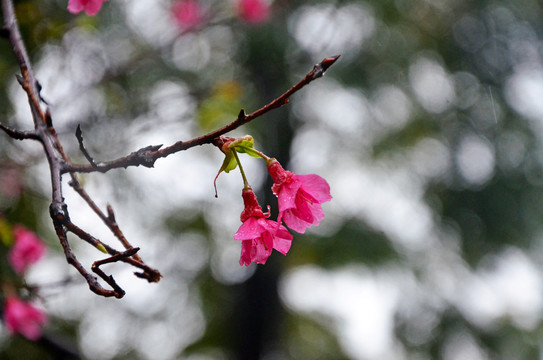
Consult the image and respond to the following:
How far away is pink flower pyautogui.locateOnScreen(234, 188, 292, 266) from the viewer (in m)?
0.61

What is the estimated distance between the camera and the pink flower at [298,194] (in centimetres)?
61

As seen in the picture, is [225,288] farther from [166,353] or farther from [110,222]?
[110,222]

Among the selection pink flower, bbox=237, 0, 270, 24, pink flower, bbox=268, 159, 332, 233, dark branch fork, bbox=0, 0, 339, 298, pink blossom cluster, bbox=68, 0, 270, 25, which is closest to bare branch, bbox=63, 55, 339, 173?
dark branch fork, bbox=0, 0, 339, 298

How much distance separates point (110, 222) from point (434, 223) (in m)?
3.26

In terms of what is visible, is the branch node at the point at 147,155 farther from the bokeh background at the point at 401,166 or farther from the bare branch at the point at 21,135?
the bokeh background at the point at 401,166

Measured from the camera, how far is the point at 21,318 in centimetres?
160

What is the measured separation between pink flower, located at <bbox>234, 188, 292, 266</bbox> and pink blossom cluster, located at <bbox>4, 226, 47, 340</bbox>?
1286 mm

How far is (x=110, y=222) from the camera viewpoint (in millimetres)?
687

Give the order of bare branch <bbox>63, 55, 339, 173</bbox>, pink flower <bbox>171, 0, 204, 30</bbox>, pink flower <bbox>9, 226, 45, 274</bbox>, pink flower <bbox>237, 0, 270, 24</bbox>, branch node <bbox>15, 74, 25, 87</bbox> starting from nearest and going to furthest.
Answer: bare branch <bbox>63, 55, 339, 173</bbox>
branch node <bbox>15, 74, 25, 87</bbox>
pink flower <bbox>9, 226, 45, 274</bbox>
pink flower <bbox>171, 0, 204, 30</bbox>
pink flower <bbox>237, 0, 270, 24</bbox>

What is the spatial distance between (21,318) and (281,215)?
1.36 meters

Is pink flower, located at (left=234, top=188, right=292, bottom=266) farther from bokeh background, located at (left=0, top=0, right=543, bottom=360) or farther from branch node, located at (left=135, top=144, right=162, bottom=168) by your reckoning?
bokeh background, located at (left=0, top=0, right=543, bottom=360)

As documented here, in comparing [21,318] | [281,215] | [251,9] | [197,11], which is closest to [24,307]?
[21,318]

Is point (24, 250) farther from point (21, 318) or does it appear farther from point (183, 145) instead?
point (183, 145)

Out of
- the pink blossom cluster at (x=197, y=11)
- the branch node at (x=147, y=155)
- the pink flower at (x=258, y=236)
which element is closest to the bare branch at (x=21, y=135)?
the branch node at (x=147, y=155)
